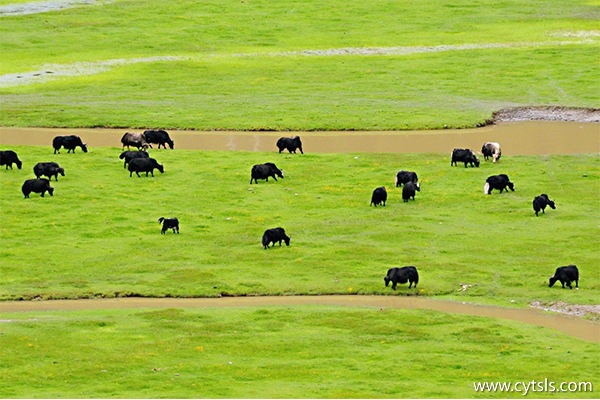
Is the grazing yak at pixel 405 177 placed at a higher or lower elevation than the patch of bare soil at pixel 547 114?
lower

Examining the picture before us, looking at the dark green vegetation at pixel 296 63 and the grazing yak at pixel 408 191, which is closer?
the grazing yak at pixel 408 191

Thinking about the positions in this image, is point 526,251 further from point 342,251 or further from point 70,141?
point 70,141

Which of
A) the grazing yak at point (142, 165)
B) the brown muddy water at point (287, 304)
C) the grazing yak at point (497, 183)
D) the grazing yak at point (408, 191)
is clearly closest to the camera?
the brown muddy water at point (287, 304)

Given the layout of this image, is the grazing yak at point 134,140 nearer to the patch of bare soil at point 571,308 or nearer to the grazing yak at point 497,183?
the grazing yak at point 497,183

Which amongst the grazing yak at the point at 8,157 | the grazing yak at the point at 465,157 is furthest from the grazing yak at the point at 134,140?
the grazing yak at the point at 465,157

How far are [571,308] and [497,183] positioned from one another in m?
15.8

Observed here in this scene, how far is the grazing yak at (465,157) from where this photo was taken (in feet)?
202

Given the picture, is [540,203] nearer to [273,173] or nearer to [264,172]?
[273,173]

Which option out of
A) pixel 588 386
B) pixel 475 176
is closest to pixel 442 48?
pixel 475 176

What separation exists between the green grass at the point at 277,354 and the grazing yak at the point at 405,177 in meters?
16.6

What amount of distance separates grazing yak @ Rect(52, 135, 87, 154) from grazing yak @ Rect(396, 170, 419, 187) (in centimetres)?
1562

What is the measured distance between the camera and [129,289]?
4341 cm

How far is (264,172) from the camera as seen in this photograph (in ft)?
191

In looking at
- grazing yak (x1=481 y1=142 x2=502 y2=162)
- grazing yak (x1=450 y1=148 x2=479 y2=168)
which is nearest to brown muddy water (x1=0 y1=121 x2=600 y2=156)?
grazing yak (x1=481 y1=142 x2=502 y2=162)
